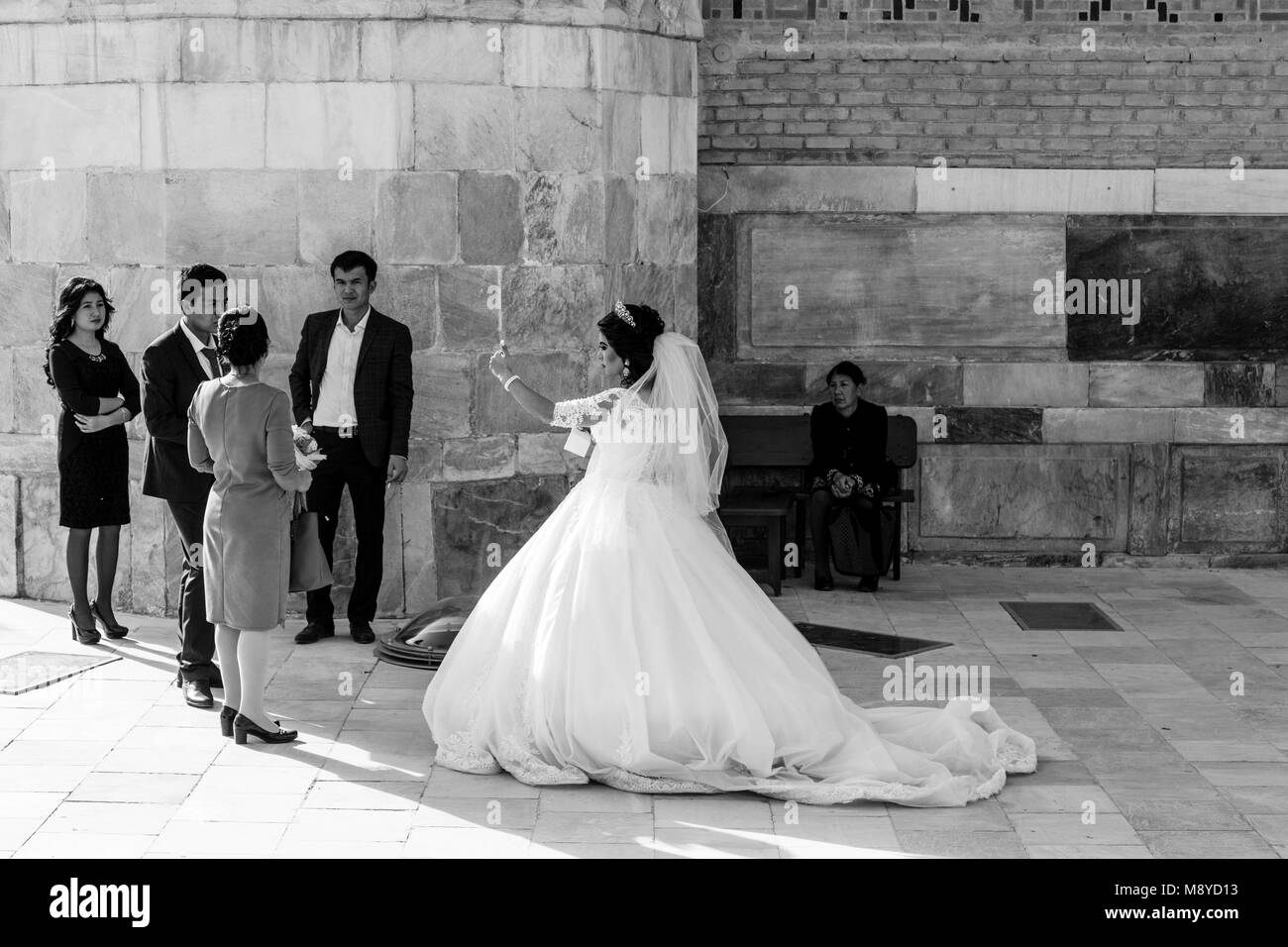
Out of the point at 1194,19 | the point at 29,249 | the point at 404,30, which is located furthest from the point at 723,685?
the point at 1194,19

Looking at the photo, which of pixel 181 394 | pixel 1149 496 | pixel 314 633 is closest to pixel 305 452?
pixel 181 394

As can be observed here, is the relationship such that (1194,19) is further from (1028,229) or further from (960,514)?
(960,514)

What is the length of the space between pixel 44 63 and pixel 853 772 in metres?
5.90

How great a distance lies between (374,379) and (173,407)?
1109mm

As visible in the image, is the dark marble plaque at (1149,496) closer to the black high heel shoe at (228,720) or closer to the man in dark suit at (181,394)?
the man in dark suit at (181,394)

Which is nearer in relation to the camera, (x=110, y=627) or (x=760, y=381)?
(x=110, y=627)

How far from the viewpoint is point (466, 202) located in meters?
8.84

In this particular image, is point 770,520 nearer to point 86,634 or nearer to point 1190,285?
point 1190,285

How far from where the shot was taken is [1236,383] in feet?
34.7

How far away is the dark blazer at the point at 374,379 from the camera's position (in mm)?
8320

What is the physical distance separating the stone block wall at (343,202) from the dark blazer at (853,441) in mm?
1644

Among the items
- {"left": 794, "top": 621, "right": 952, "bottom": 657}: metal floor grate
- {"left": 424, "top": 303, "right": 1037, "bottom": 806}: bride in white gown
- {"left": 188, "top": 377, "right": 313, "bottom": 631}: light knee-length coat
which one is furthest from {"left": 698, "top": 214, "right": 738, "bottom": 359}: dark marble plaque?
{"left": 188, "top": 377, "right": 313, "bottom": 631}: light knee-length coat

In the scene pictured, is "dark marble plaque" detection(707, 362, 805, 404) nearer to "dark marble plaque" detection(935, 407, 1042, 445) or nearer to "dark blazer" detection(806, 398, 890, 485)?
"dark blazer" detection(806, 398, 890, 485)

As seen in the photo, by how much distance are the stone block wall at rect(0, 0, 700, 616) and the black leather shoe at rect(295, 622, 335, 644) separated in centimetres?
45
